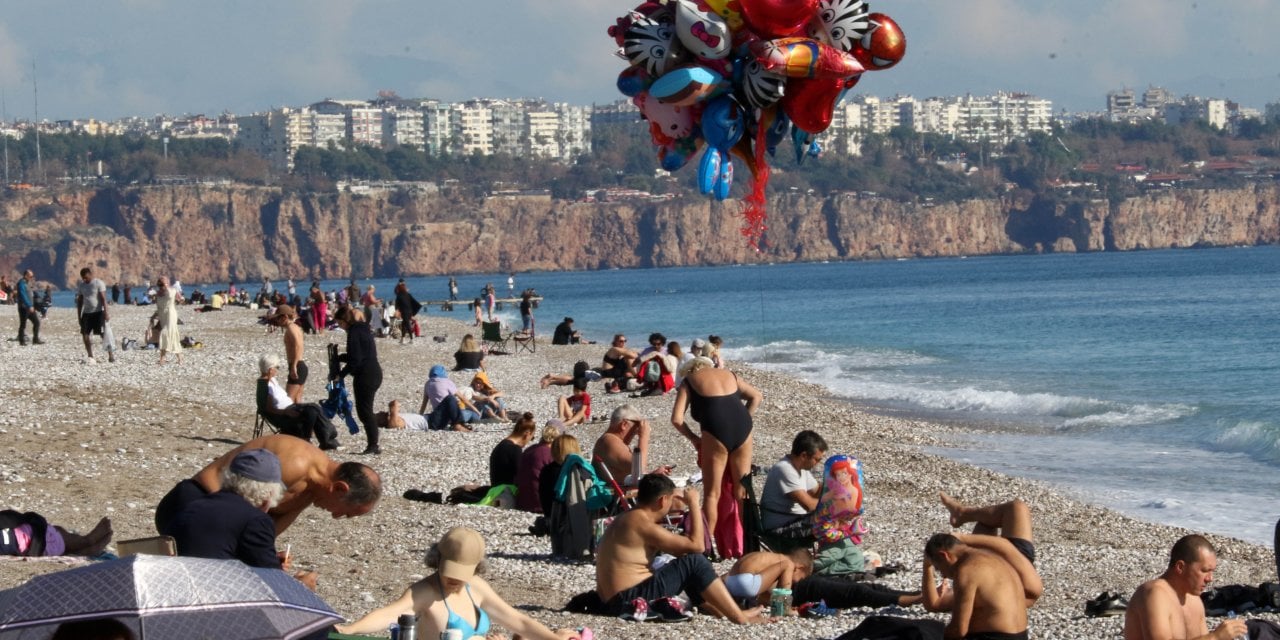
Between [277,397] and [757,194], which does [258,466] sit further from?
[277,397]

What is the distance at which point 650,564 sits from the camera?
27.9 feet

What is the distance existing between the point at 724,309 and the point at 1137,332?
31.1 meters

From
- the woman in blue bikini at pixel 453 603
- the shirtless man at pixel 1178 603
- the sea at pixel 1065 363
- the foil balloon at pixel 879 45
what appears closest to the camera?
the woman in blue bikini at pixel 453 603

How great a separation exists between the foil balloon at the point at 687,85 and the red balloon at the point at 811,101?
39 centimetres

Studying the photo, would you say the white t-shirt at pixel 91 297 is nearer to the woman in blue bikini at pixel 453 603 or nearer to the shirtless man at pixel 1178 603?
the woman in blue bikini at pixel 453 603

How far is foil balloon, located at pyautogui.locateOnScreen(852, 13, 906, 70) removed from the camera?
28.0ft

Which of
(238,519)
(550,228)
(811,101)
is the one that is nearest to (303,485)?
(238,519)

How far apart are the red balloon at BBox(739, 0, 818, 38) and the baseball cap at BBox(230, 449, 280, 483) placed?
10.8 feet

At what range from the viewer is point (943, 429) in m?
22.0

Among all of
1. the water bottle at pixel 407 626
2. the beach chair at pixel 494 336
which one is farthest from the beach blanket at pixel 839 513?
the beach chair at pixel 494 336

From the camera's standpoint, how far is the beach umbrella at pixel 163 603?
15.2 feet

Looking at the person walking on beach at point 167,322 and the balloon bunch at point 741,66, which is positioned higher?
the balloon bunch at point 741,66

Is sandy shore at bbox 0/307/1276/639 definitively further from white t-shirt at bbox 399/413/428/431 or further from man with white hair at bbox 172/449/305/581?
man with white hair at bbox 172/449/305/581

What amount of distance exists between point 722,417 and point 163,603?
5517 millimetres
